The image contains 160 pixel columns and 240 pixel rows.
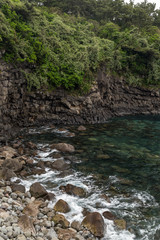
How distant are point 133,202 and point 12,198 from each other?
485cm

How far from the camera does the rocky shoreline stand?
625cm

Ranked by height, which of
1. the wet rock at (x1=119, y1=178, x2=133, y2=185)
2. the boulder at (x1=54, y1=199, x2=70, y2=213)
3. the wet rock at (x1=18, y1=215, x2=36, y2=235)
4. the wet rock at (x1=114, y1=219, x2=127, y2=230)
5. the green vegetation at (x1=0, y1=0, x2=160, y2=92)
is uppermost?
the green vegetation at (x1=0, y1=0, x2=160, y2=92)

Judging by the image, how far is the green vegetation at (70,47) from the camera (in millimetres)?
16547

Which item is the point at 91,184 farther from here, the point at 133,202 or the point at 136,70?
the point at 136,70

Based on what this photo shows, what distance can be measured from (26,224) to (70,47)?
18.6 meters

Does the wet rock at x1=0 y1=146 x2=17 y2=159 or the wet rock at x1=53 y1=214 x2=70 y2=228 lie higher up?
the wet rock at x1=0 y1=146 x2=17 y2=159

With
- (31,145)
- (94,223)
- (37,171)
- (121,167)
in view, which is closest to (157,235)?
(94,223)

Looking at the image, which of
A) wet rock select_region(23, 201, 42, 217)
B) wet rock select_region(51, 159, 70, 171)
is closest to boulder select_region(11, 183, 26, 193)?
wet rock select_region(23, 201, 42, 217)

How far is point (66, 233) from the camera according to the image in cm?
643

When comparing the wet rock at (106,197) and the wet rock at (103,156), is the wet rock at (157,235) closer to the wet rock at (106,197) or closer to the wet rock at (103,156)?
the wet rock at (106,197)

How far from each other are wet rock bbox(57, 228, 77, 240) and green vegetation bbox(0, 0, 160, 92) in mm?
12755

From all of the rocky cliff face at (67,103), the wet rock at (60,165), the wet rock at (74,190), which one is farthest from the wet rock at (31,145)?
the wet rock at (74,190)

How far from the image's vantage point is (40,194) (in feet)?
27.3

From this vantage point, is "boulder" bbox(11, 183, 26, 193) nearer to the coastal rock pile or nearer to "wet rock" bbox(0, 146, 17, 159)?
the coastal rock pile
